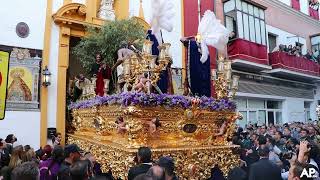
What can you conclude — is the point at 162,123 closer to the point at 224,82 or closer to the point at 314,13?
Result: the point at 224,82

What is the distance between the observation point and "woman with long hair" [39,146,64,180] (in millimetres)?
4734

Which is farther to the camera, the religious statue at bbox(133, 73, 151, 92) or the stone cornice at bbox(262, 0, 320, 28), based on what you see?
the stone cornice at bbox(262, 0, 320, 28)

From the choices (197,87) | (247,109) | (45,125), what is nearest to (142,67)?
(197,87)

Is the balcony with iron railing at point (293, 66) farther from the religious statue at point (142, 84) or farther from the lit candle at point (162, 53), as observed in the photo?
the religious statue at point (142, 84)

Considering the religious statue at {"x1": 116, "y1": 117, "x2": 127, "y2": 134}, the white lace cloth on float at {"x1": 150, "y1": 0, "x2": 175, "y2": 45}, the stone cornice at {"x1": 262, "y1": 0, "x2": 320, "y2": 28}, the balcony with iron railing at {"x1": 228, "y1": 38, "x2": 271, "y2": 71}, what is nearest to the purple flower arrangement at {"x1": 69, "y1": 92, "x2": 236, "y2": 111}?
the religious statue at {"x1": 116, "y1": 117, "x2": 127, "y2": 134}

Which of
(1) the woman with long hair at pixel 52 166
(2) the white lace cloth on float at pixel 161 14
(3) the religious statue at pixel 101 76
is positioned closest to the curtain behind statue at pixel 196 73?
(2) the white lace cloth on float at pixel 161 14

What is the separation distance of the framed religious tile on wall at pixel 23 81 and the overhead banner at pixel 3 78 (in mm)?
109

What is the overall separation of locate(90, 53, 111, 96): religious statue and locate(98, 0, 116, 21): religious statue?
1979mm

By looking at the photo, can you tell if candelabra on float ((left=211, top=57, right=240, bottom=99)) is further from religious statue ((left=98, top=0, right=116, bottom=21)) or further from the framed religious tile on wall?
religious statue ((left=98, top=0, right=116, bottom=21))

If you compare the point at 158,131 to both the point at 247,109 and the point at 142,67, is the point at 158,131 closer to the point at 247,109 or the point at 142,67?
the point at 142,67

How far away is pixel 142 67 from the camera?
6.73 m

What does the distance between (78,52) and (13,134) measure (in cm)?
317

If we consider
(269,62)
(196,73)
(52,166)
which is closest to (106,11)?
(196,73)

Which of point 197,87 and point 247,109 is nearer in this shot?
point 197,87
